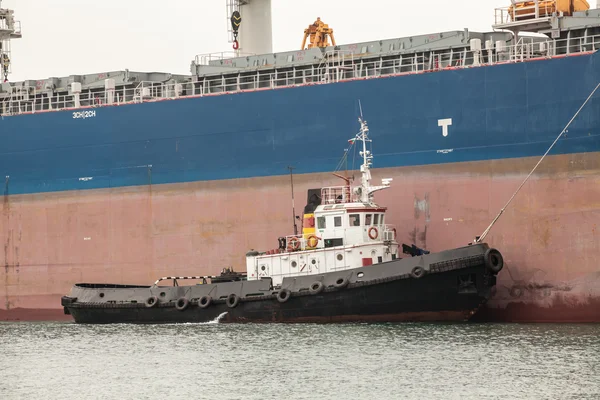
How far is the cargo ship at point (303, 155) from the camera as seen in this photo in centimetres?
2733

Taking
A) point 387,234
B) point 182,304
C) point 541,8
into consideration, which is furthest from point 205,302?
point 541,8

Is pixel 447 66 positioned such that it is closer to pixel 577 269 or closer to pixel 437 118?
pixel 437 118

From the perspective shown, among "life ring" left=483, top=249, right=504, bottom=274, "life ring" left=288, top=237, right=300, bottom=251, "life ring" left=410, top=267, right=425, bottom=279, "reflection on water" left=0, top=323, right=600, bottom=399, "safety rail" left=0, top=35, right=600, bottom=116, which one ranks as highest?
"safety rail" left=0, top=35, right=600, bottom=116

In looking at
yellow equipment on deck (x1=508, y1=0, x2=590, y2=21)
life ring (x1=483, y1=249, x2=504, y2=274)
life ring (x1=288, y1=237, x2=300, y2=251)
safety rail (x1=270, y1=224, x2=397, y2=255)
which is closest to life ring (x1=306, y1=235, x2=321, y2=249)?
safety rail (x1=270, y1=224, x2=397, y2=255)

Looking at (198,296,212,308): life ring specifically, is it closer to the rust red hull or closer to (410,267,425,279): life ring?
the rust red hull

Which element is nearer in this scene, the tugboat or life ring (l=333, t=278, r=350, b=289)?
the tugboat

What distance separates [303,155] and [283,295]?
17.7 feet

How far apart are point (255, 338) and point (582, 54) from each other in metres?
10.4

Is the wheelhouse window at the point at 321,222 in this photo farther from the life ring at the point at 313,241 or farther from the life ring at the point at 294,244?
the life ring at the point at 294,244

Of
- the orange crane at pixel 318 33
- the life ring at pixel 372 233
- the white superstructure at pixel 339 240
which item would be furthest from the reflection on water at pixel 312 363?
the orange crane at pixel 318 33

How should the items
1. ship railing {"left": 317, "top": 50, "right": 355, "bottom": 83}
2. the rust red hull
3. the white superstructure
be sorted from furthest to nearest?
ship railing {"left": 317, "top": 50, "right": 355, "bottom": 83} → the white superstructure → the rust red hull

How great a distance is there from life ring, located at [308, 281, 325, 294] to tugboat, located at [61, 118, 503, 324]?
0.02 meters

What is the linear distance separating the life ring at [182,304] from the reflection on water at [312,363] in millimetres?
A: 765

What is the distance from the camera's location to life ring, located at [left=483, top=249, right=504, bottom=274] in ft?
83.7
